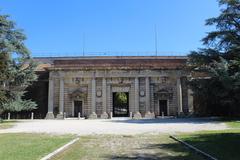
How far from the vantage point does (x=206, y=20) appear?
119 feet

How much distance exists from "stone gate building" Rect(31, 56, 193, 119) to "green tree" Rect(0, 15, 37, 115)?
10153 mm

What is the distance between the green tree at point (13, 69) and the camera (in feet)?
107

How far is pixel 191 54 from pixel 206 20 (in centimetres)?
380

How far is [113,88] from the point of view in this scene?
161 ft

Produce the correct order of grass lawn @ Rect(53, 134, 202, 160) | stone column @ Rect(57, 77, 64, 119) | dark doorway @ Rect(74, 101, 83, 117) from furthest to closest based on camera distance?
dark doorway @ Rect(74, 101, 83, 117) < stone column @ Rect(57, 77, 64, 119) < grass lawn @ Rect(53, 134, 202, 160)

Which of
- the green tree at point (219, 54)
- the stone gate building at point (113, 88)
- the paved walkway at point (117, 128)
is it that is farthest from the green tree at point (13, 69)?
the green tree at point (219, 54)

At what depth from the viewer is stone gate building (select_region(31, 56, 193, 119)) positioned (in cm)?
4831

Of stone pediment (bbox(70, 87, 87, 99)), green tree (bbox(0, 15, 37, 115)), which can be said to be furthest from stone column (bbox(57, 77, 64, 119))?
green tree (bbox(0, 15, 37, 115))

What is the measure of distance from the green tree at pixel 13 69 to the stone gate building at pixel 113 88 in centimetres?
1015

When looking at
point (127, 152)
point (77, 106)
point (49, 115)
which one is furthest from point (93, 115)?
point (127, 152)

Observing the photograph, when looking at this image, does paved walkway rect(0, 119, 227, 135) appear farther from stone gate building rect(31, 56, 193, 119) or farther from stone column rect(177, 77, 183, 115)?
stone gate building rect(31, 56, 193, 119)

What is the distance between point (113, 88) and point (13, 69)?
16.5 meters

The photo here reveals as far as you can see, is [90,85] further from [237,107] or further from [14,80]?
[237,107]

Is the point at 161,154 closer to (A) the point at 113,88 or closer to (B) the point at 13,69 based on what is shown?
(B) the point at 13,69
